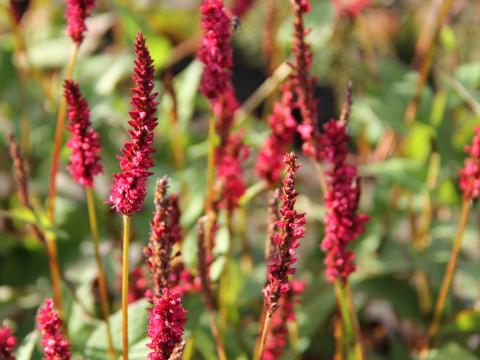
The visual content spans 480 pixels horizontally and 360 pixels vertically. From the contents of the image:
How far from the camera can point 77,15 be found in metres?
0.79

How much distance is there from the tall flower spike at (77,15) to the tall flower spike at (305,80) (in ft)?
0.78

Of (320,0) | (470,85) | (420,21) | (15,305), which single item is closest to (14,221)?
(15,305)

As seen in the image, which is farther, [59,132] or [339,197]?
[59,132]

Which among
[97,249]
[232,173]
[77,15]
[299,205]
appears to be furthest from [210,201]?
[299,205]

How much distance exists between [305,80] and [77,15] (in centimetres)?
27

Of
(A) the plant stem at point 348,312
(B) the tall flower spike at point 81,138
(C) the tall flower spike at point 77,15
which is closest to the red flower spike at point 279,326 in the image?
(A) the plant stem at point 348,312

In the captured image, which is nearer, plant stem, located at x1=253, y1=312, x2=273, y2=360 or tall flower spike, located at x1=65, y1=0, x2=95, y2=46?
plant stem, located at x1=253, y1=312, x2=273, y2=360

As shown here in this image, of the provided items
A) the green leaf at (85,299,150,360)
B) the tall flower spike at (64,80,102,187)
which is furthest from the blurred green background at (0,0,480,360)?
the tall flower spike at (64,80,102,187)

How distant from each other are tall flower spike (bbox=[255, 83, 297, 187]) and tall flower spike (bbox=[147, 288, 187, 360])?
1.13 feet

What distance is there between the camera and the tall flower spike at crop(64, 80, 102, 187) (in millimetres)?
699

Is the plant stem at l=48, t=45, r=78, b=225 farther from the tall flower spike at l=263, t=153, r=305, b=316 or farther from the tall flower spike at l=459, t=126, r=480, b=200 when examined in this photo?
the tall flower spike at l=459, t=126, r=480, b=200

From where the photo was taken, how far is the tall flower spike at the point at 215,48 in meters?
0.70

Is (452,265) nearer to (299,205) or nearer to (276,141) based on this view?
(276,141)

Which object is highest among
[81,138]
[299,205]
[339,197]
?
[299,205]
